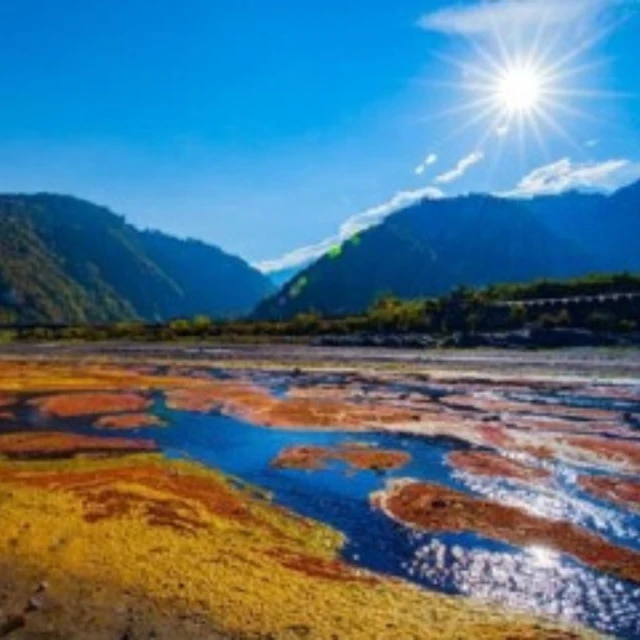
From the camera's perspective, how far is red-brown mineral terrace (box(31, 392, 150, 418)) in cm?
6059

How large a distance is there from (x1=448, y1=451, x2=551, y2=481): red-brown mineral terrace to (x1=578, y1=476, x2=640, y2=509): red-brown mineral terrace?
213 cm

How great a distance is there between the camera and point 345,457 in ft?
144

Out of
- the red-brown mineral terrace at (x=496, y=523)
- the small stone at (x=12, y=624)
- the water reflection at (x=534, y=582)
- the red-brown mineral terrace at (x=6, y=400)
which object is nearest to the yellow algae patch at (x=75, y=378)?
the red-brown mineral terrace at (x=6, y=400)

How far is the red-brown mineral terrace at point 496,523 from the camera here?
1050 inches

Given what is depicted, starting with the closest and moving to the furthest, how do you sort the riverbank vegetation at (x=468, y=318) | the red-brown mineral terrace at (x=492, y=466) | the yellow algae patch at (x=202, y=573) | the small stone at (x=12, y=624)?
the small stone at (x=12, y=624)
the yellow algae patch at (x=202, y=573)
the red-brown mineral terrace at (x=492, y=466)
the riverbank vegetation at (x=468, y=318)

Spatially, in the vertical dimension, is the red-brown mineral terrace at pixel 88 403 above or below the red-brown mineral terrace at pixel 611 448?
above

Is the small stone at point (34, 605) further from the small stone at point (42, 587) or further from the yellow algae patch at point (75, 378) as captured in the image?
the yellow algae patch at point (75, 378)

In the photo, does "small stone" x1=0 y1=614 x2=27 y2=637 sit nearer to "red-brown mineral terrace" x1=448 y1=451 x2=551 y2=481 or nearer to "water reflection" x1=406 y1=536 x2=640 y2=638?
"water reflection" x1=406 y1=536 x2=640 y2=638

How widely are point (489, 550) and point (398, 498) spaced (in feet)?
24.6

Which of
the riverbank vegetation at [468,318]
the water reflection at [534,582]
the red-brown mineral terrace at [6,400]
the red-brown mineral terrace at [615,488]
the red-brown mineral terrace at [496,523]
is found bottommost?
the water reflection at [534,582]

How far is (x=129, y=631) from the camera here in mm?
19828

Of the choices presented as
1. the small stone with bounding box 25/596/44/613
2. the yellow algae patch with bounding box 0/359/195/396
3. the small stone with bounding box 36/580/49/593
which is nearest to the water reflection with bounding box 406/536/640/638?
the small stone with bounding box 36/580/49/593

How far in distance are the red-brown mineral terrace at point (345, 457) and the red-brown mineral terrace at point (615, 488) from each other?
9.16 meters

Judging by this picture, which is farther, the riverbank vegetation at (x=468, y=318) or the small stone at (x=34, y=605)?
the riverbank vegetation at (x=468, y=318)
